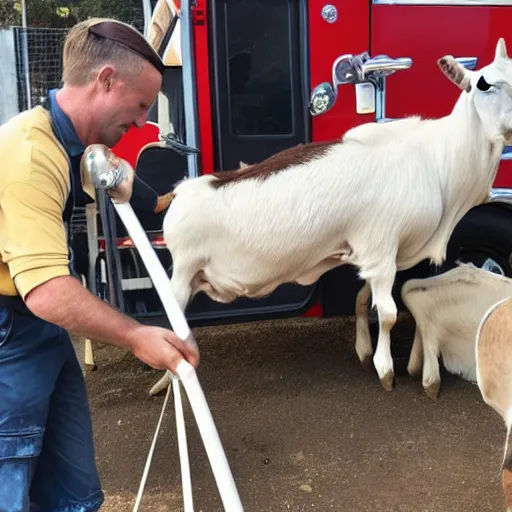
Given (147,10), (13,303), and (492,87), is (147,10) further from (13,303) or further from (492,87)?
(13,303)

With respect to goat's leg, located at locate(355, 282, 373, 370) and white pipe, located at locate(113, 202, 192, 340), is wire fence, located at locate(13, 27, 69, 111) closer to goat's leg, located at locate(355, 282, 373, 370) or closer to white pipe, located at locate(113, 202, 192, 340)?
goat's leg, located at locate(355, 282, 373, 370)

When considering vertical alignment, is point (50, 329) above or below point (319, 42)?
below

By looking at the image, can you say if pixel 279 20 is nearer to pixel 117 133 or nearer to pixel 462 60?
pixel 462 60

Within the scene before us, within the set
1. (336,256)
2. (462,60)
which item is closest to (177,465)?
(336,256)

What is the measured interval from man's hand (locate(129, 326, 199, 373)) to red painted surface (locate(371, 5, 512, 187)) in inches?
109

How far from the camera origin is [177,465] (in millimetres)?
3246

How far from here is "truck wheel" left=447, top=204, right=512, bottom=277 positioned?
4.05m

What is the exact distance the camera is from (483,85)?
10.8 feet

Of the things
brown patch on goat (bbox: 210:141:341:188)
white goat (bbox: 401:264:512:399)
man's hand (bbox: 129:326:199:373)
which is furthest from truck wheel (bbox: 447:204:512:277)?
man's hand (bbox: 129:326:199:373)

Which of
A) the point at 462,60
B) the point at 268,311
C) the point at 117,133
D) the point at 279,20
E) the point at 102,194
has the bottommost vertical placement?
the point at 268,311

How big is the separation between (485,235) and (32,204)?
3236mm

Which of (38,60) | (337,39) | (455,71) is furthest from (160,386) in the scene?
(455,71)

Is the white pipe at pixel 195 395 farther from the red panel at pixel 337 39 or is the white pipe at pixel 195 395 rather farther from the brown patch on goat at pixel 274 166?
the red panel at pixel 337 39

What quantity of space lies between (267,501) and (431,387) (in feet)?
4.39
